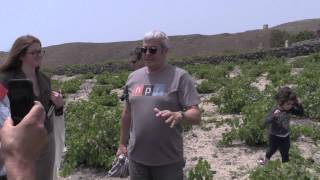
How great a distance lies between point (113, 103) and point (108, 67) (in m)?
16.9

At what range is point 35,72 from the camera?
13.4 ft

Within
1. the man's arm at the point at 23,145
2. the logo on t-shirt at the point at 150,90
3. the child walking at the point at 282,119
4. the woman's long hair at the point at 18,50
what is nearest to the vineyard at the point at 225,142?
the child walking at the point at 282,119

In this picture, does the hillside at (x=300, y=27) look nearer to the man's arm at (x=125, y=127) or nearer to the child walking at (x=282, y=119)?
the child walking at (x=282, y=119)

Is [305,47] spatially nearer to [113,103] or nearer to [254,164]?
[113,103]

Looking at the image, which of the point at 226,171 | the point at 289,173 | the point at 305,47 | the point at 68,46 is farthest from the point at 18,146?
the point at 68,46

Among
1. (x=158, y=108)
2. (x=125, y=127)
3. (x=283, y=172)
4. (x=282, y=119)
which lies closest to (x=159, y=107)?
(x=158, y=108)

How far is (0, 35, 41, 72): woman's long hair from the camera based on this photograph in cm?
391

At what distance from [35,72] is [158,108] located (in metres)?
0.94

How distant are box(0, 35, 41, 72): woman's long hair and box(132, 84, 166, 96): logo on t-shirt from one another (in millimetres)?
789

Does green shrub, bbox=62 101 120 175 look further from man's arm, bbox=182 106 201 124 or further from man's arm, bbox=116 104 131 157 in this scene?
man's arm, bbox=182 106 201 124

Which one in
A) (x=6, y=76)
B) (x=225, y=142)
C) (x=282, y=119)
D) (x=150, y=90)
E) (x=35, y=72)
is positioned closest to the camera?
(x=6, y=76)

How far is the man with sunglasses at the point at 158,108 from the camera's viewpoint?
3801 mm

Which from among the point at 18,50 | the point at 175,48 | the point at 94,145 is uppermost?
the point at 18,50

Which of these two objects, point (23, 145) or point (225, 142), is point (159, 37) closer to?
point (23, 145)
